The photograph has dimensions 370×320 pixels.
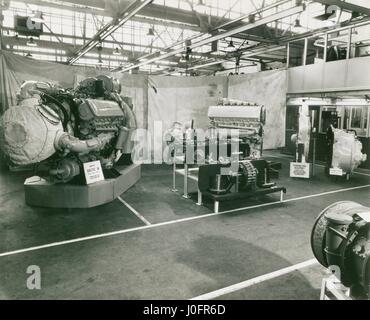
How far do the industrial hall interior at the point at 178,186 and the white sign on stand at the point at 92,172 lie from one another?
27 millimetres

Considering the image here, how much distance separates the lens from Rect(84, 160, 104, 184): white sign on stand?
5299 millimetres

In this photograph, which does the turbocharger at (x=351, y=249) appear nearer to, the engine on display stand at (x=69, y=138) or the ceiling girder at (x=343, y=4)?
the engine on display stand at (x=69, y=138)

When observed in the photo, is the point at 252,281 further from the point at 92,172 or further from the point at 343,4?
the point at 343,4

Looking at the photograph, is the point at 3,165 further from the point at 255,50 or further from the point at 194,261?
the point at 255,50

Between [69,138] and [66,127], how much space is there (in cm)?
35

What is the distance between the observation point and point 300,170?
8078 millimetres

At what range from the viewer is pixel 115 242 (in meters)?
4.18

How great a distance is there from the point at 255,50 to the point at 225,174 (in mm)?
9425

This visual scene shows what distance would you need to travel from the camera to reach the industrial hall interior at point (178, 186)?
3107 millimetres

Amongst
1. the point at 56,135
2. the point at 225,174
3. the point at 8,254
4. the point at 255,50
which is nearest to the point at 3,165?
the point at 56,135

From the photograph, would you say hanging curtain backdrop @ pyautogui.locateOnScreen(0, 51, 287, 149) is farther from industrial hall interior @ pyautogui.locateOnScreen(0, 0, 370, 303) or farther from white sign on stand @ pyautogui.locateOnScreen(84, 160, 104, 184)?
white sign on stand @ pyautogui.locateOnScreen(84, 160, 104, 184)

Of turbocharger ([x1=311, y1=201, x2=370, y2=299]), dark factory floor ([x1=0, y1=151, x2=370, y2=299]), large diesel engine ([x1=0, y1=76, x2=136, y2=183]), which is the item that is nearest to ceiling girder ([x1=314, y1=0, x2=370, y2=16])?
dark factory floor ([x1=0, y1=151, x2=370, y2=299])

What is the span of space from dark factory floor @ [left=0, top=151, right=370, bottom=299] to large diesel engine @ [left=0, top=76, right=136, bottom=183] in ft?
3.02

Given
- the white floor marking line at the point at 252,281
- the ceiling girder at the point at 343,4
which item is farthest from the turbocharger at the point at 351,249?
the ceiling girder at the point at 343,4
